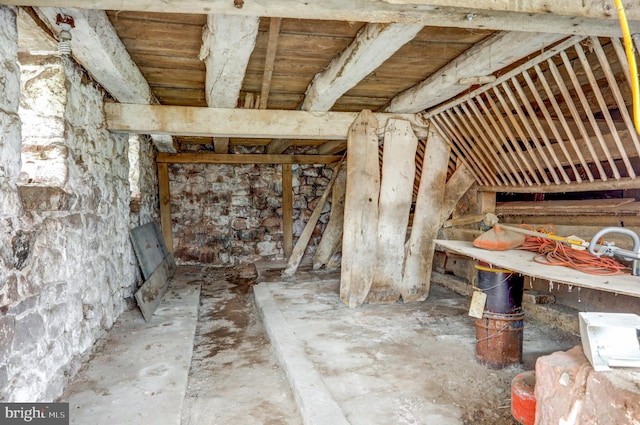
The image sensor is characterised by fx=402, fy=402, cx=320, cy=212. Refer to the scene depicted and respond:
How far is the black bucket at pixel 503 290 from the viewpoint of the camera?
8.18 ft

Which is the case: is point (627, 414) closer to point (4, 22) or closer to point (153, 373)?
point (153, 373)

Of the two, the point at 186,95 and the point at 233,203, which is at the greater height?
the point at 186,95

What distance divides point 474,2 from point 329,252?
15.1ft

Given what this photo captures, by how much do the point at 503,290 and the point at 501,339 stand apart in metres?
0.31

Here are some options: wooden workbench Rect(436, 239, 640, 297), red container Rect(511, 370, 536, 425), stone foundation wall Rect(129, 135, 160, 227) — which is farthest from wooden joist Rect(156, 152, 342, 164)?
red container Rect(511, 370, 536, 425)

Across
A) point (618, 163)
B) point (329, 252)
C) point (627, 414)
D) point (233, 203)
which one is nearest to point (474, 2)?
point (627, 414)

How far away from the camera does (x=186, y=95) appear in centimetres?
367

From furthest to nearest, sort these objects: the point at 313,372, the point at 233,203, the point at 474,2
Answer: the point at 233,203 < the point at 313,372 < the point at 474,2

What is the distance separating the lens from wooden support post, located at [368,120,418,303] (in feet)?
12.9

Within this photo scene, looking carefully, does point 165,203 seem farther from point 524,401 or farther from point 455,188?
point 524,401

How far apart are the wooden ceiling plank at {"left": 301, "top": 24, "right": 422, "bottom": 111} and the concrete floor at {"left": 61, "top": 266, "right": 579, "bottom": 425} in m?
1.92

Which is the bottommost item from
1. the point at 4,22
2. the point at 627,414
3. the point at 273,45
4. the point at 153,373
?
the point at 153,373

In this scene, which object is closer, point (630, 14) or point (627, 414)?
point (627, 414)

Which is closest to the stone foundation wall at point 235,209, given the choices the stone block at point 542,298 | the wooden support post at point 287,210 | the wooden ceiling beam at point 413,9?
the wooden support post at point 287,210
